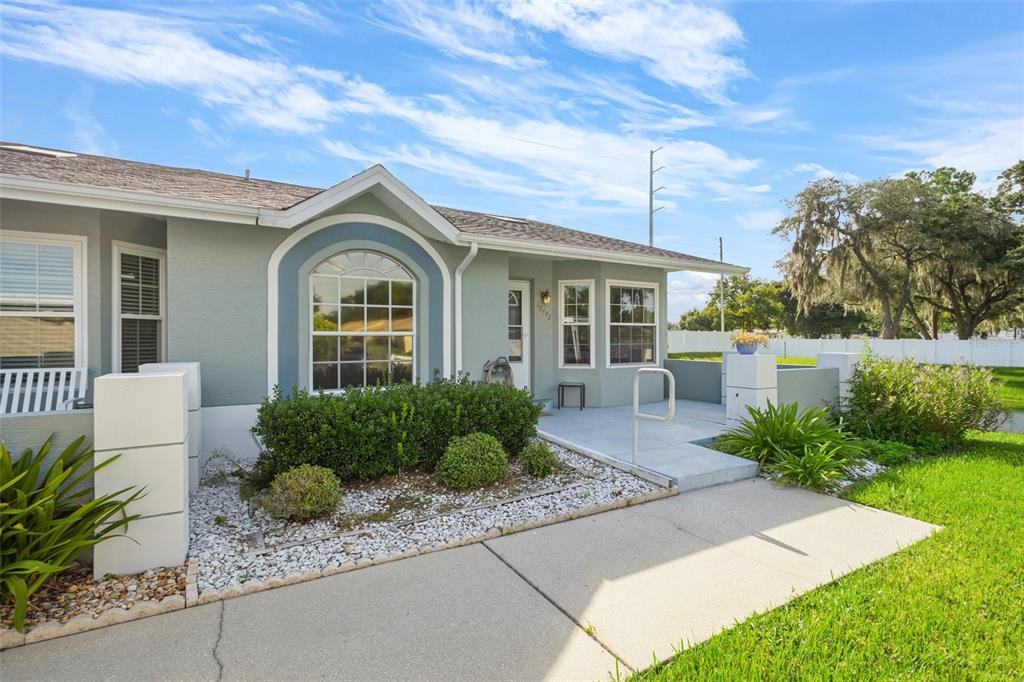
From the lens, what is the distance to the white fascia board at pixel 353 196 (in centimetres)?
593

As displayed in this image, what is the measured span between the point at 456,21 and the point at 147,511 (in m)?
7.20

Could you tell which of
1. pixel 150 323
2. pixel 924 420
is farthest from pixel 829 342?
pixel 150 323

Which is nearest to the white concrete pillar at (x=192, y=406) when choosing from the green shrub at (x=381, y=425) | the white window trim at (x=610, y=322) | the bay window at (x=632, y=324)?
the green shrub at (x=381, y=425)

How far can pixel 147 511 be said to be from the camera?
3369mm

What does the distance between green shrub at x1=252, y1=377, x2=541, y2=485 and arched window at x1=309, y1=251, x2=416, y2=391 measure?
0.97 meters

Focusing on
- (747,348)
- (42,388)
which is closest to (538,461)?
(747,348)

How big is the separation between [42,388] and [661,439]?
7.50 metres

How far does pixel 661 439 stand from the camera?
22.8 ft

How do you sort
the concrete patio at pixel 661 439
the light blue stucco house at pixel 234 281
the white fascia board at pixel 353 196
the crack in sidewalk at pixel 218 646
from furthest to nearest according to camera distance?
the white fascia board at pixel 353 196, the concrete patio at pixel 661 439, the light blue stucco house at pixel 234 281, the crack in sidewalk at pixel 218 646

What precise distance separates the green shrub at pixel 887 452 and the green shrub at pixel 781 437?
0.36m

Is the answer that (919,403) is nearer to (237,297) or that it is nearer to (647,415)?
(647,415)

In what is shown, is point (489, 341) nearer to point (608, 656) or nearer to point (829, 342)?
point (608, 656)

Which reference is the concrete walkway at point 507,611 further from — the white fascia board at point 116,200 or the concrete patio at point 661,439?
the white fascia board at point 116,200

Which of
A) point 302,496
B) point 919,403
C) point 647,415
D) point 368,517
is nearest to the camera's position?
point 302,496
